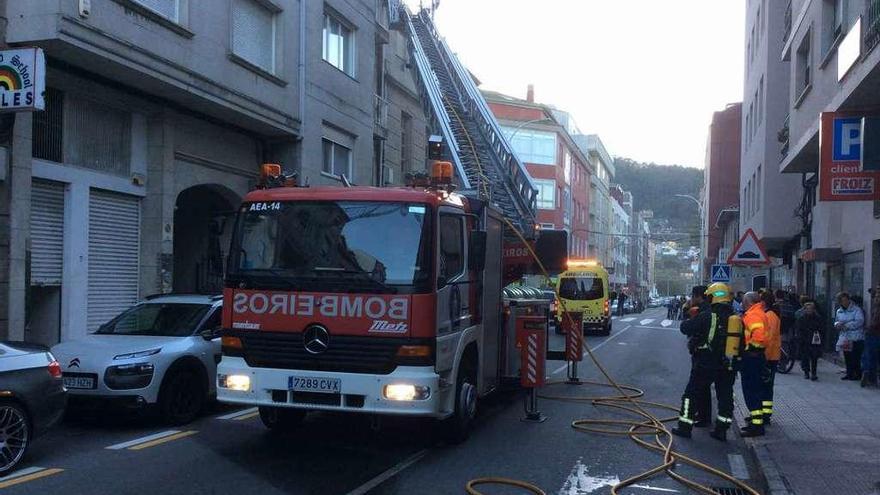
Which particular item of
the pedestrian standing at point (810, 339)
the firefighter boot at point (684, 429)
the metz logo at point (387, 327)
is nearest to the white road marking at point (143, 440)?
the metz logo at point (387, 327)

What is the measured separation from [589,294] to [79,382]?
2168cm

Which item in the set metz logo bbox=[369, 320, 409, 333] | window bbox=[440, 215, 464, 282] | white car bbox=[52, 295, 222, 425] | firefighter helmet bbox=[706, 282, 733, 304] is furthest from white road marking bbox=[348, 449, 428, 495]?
firefighter helmet bbox=[706, 282, 733, 304]

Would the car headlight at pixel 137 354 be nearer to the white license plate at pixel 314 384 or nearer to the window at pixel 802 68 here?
the white license plate at pixel 314 384

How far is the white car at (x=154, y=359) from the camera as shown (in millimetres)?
8906

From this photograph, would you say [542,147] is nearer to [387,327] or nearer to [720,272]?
[720,272]

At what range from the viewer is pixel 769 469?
25.1 ft

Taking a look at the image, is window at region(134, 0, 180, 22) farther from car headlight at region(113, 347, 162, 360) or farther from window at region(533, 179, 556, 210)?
window at region(533, 179, 556, 210)

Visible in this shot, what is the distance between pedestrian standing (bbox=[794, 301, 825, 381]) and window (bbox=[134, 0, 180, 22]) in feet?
44.3

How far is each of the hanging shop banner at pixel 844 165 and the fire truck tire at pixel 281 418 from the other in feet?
24.9

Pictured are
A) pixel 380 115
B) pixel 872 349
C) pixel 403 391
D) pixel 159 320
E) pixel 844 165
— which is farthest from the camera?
pixel 380 115

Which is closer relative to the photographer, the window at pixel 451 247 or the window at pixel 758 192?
the window at pixel 451 247

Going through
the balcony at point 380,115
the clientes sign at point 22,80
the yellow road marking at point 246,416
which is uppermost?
the balcony at point 380,115

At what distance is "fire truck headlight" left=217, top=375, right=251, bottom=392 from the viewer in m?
7.68

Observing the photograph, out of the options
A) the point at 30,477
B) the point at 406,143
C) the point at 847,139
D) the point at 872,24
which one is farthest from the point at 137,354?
the point at 406,143
